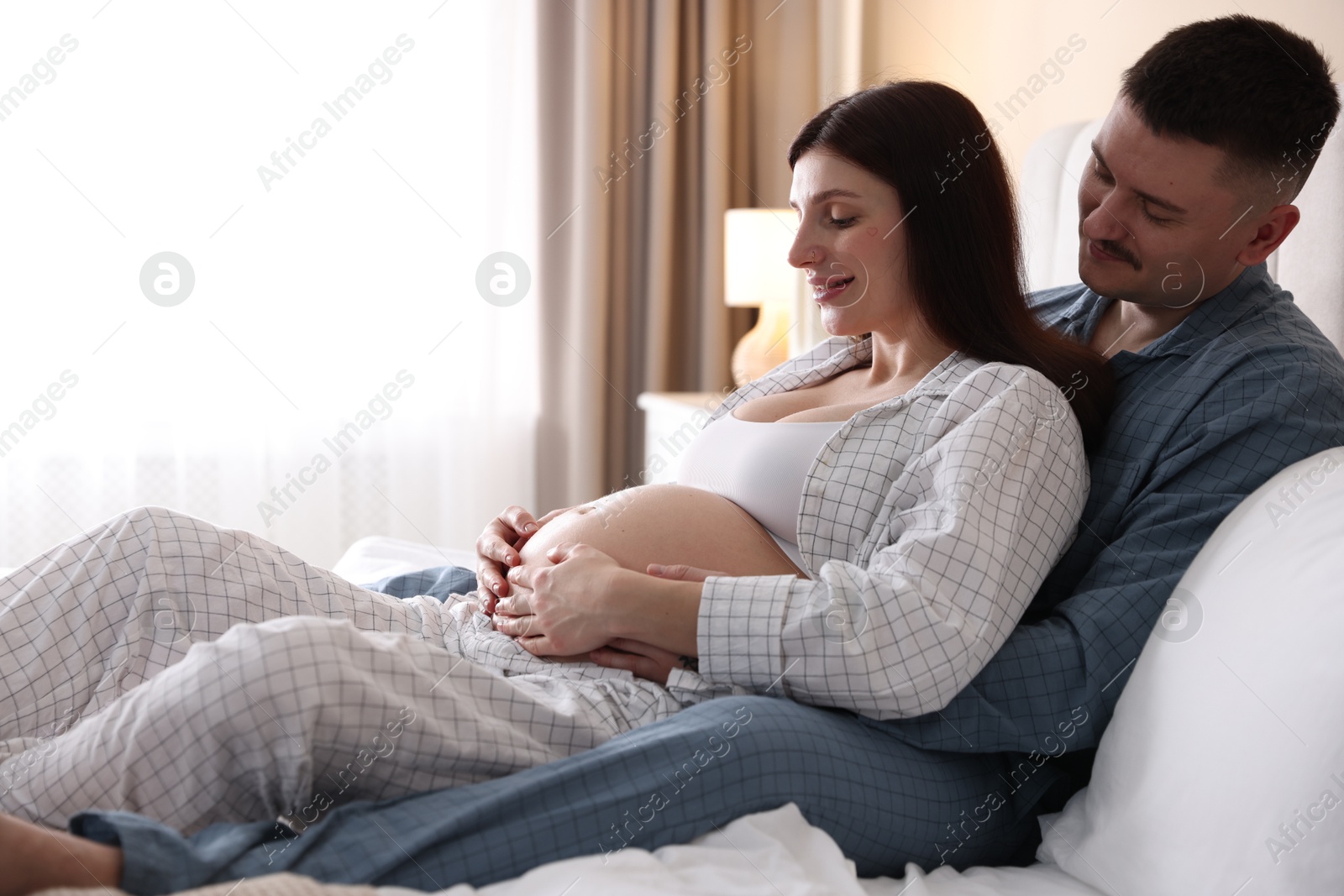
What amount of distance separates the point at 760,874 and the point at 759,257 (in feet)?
7.13

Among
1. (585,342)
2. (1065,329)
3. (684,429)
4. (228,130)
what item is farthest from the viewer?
(585,342)

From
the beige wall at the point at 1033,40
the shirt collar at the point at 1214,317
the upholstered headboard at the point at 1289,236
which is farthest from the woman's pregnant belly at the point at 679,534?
the beige wall at the point at 1033,40

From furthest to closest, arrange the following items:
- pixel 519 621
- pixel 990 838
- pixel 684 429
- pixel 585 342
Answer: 1. pixel 585 342
2. pixel 684 429
3. pixel 519 621
4. pixel 990 838

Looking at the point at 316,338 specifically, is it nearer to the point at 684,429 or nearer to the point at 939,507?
the point at 684,429

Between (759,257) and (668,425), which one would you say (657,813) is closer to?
(668,425)

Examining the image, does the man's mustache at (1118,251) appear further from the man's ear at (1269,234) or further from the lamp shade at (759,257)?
the lamp shade at (759,257)

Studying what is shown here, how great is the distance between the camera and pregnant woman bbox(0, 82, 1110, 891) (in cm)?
82

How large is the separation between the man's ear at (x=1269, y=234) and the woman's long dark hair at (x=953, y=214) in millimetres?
189

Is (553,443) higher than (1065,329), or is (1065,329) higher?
(1065,329)

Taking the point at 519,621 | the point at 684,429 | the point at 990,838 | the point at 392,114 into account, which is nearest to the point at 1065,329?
the point at 990,838

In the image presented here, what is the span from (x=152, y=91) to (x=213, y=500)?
40.6 inches

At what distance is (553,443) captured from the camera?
3223mm

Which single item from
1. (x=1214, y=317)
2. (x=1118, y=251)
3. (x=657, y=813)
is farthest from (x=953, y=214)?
(x=657, y=813)

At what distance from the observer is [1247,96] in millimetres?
1132
